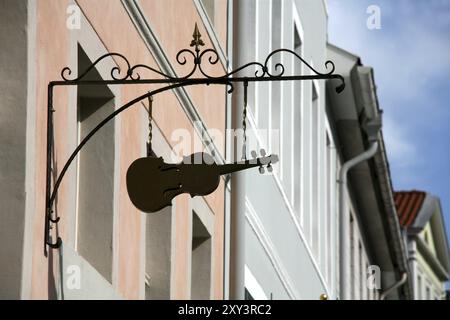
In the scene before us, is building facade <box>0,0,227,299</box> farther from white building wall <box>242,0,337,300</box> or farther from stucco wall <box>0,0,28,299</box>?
white building wall <box>242,0,337,300</box>

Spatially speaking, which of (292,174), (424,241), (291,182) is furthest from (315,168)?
(424,241)

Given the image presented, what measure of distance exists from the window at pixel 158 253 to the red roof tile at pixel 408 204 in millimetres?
34067

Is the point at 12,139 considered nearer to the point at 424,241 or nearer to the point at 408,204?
the point at 424,241

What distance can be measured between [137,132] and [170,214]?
1.28 meters

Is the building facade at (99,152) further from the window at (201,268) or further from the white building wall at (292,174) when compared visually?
the white building wall at (292,174)

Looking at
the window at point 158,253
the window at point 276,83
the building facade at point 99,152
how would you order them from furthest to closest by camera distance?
the window at point 276,83, the window at point 158,253, the building facade at point 99,152

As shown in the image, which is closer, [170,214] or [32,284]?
[32,284]

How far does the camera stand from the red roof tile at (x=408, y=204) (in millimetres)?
46250

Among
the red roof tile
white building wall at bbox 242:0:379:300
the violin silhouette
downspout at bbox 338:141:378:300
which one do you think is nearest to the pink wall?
the violin silhouette

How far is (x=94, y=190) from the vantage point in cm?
955

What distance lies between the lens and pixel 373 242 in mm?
34906

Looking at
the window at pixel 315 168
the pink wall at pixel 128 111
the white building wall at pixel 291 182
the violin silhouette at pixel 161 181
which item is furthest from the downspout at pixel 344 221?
the violin silhouette at pixel 161 181
